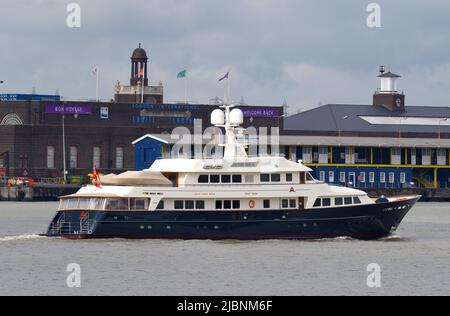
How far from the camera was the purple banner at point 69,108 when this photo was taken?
145 meters

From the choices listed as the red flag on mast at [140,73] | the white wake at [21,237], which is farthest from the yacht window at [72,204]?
the red flag on mast at [140,73]

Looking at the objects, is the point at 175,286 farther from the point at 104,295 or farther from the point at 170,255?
the point at 170,255

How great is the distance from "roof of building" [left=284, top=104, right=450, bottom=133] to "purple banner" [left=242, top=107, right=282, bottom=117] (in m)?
3.96

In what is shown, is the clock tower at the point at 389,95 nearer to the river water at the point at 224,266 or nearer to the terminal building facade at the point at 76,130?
the terminal building facade at the point at 76,130

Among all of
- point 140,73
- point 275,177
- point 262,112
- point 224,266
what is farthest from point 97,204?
point 140,73

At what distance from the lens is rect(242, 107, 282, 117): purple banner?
152 metres

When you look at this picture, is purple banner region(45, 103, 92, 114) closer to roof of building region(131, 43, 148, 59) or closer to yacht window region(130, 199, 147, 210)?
roof of building region(131, 43, 148, 59)

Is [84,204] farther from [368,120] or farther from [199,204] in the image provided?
[368,120]

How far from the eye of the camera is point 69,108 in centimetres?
14550

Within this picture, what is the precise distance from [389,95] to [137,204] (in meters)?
95.5

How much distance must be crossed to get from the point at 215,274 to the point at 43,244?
609 inches

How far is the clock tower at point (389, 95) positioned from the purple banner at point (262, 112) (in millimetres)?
18047

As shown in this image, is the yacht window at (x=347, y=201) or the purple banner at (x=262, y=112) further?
the purple banner at (x=262, y=112)

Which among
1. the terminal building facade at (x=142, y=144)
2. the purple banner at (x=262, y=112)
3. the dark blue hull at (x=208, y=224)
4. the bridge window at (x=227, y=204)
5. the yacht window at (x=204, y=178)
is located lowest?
the dark blue hull at (x=208, y=224)
